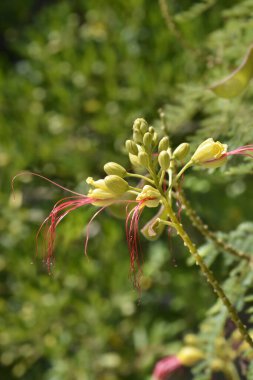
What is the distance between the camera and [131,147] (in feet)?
3.12

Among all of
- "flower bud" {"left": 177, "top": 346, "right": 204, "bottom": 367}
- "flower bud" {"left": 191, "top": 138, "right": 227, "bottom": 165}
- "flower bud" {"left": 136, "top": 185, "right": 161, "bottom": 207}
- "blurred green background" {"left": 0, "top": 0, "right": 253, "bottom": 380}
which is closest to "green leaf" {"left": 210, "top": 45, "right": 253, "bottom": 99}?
"flower bud" {"left": 191, "top": 138, "right": 227, "bottom": 165}

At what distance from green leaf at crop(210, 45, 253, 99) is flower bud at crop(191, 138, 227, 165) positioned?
1.01 ft

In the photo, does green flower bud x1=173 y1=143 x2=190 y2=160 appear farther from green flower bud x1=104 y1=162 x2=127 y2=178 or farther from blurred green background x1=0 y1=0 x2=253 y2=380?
blurred green background x1=0 y1=0 x2=253 y2=380

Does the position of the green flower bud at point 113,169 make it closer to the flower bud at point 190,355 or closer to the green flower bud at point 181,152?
the green flower bud at point 181,152

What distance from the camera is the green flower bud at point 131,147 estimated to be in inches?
37.1

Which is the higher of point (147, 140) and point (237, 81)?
point (237, 81)

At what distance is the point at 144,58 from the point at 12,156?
77 cm

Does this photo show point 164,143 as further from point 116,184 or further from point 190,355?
point 190,355

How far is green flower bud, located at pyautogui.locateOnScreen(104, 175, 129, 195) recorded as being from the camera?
93 centimetres

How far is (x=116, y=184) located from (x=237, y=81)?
434 mm

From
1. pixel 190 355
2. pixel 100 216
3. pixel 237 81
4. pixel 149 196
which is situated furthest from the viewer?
pixel 100 216

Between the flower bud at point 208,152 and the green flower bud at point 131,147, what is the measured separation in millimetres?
88

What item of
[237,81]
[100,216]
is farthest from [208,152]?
[100,216]

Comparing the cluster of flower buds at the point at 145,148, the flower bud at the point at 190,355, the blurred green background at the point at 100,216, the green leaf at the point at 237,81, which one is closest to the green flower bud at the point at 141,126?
the cluster of flower buds at the point at 145,148
